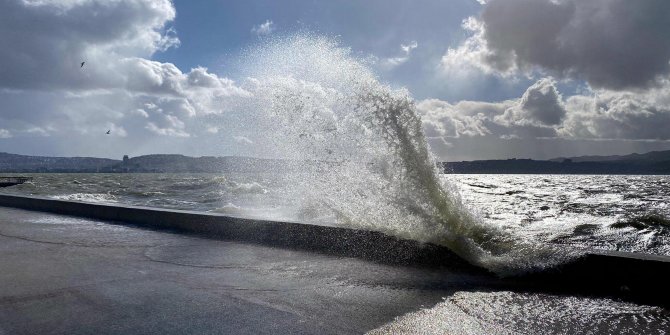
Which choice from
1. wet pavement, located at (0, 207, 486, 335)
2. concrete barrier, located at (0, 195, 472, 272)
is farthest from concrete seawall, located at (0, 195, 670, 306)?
wet pavement, located at (0, 207, 486, 335)

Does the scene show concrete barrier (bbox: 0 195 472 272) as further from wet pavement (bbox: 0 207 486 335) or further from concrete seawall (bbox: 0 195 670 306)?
wet pavement (bbox: 0 207 486 335)

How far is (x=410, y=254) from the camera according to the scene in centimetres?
462

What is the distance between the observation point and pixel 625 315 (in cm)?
285

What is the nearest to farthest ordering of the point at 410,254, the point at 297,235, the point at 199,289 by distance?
1. the point at 199,289
2. the point at 410,254
3. the point at 297,235

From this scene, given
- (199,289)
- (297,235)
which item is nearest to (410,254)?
(297,235)

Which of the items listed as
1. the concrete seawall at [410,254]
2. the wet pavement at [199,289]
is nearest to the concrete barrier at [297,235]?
the concrete seawall at [410,254]

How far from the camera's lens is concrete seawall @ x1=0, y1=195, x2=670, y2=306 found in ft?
11.0

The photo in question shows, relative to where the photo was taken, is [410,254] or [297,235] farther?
[297,235]

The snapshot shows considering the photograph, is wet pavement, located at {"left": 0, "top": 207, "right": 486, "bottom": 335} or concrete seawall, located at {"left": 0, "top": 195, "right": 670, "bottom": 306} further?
concrete seawall, located at {"left": 0, "top": 195, "right": 670, "bottom": 306}

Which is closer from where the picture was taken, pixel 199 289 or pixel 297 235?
pixel 199 289

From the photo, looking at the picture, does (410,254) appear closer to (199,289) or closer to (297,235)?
(297,235)

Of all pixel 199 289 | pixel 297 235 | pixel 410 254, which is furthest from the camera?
pixel 297 235

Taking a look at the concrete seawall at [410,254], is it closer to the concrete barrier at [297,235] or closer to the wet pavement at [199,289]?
the concrete barrier at [297,235]

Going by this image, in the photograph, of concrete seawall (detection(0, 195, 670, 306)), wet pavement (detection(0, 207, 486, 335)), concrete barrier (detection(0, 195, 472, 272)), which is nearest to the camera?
wet pavement (detection(0, 207, 486, 335))
